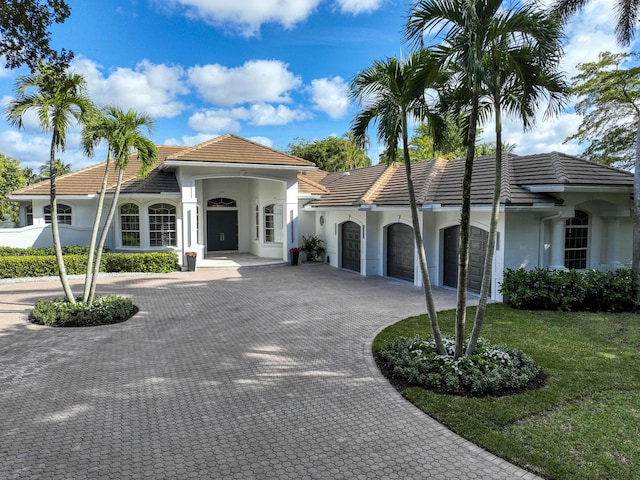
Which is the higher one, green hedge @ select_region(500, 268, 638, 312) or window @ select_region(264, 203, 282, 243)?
window @ select_region(264, 203, 282, 243)

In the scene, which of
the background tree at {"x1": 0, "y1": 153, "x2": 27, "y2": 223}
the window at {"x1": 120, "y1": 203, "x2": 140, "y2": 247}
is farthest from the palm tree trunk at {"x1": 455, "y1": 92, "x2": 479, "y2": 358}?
the background tree at {"x1": 0, "y1": 153, "x2": 27, "y2": 223}

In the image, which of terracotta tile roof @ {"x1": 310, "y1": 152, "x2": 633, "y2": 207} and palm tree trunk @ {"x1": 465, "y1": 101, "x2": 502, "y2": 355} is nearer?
palm tree trunk @ {"x1": 465, "y1": 101, "x2": 502, "y2": 355}

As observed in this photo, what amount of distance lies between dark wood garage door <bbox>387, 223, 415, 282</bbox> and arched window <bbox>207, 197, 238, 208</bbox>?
10.5 m

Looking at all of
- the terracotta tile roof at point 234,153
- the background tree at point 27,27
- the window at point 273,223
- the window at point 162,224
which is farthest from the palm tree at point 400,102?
the window at point 162,224

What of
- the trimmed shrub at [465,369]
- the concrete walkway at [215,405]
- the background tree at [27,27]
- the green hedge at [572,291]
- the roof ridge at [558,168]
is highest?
the background tree at [27,27]

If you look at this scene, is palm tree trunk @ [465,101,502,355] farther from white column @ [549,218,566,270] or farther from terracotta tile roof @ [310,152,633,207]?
white column @ [549,218,566,270]

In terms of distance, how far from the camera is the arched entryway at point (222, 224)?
24672mm

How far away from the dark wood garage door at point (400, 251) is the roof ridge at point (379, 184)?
1.53 metres

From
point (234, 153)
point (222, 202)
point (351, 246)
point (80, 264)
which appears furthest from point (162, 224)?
point (351, 246)

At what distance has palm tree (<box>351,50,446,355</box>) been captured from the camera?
6957mm

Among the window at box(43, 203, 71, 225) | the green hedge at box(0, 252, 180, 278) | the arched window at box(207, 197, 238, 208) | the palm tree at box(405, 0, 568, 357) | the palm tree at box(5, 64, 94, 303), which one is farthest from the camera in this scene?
the arched window at box(207, 197, 238, 208)

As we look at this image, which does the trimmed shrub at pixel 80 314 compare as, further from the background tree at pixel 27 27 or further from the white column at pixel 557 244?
the white column at pixel 557 244

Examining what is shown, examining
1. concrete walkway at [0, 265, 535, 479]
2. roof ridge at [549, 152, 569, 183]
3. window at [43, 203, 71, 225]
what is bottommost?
concrete walkway at [0, 265, 535, 479]

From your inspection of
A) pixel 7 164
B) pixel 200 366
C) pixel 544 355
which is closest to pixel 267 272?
pixel 200 366
